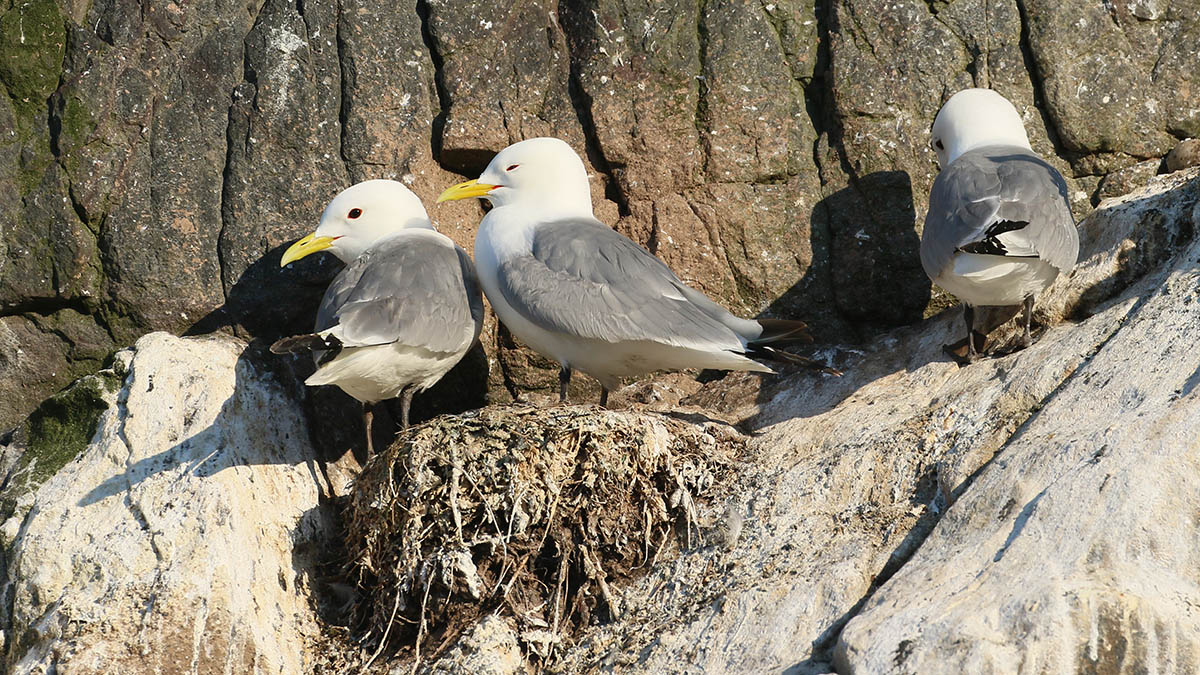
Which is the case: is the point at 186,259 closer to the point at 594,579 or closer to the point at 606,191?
the point at 606,191

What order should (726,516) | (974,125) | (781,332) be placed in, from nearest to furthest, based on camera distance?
(726,516)
(781,332)
(974,125)

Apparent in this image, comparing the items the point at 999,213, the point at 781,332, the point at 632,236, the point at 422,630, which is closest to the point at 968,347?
the point at 999,213

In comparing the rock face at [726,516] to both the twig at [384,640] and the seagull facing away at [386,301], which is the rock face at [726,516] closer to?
the twig at [384,640]

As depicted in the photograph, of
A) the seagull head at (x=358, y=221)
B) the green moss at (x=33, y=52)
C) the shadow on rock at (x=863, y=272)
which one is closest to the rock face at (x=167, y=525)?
the seagull head at (x=358, y=221)

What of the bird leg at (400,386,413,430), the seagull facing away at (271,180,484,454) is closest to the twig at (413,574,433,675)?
the seagull facing away at (271,180,484,454)

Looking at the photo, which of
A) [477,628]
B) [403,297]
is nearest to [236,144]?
[403,297]

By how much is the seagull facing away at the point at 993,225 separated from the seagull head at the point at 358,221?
2.35 meters

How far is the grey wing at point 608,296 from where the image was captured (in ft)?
16.0

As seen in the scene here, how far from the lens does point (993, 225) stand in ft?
15.4

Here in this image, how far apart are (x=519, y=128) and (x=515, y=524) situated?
2322 millimetres

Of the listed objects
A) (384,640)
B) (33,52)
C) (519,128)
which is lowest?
(384,640)

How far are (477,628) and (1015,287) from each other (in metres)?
2.45

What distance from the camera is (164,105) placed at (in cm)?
598

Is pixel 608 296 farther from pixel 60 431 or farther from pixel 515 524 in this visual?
pixel 60 431
